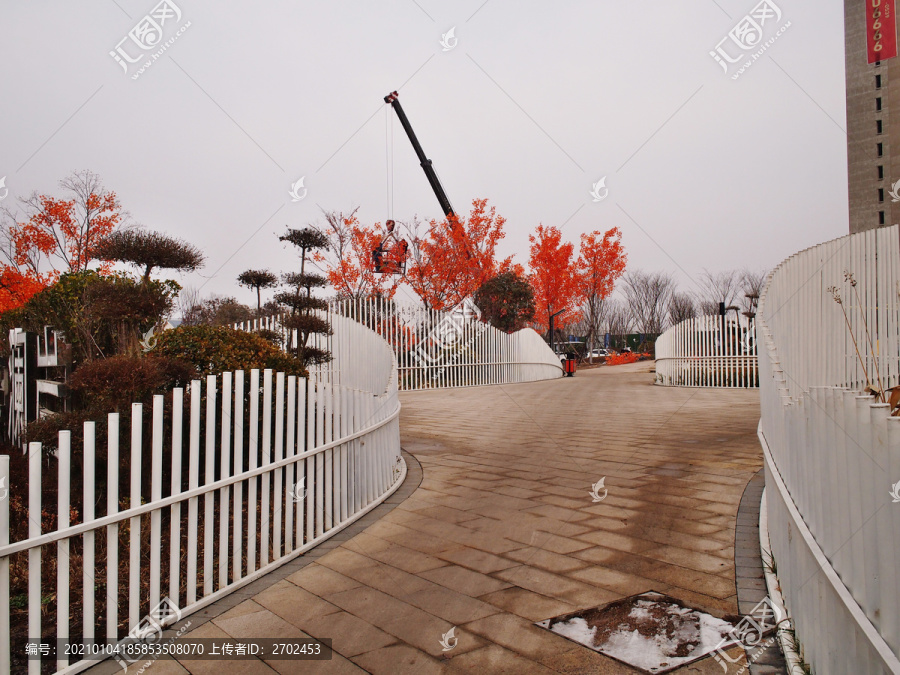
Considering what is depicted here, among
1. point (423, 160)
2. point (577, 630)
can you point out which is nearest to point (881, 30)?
point (423, 160)

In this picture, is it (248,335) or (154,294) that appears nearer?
(154,294)

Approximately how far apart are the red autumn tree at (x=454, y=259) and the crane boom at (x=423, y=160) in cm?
90

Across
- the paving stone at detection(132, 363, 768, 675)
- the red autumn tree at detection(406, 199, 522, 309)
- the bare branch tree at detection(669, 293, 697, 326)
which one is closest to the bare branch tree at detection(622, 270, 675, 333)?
the bare branch tree at detection(669, 293, 697, 326)

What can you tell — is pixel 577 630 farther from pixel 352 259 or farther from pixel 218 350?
pixel 352 259

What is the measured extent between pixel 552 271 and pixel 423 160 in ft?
32.4

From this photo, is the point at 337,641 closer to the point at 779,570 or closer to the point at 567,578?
the point at 567,578

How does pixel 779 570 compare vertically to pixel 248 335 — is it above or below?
below

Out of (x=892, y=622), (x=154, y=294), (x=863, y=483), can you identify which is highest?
(x=154, y=294)

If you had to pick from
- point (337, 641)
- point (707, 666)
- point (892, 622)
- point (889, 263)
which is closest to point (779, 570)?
point (707, 666)

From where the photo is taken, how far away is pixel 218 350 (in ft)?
24.0

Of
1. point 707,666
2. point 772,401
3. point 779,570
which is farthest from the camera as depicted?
point 772,401

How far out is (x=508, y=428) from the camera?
1008 cm

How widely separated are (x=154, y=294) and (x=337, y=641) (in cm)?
473

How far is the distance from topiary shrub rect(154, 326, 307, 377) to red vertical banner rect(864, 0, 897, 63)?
59.7 feet
